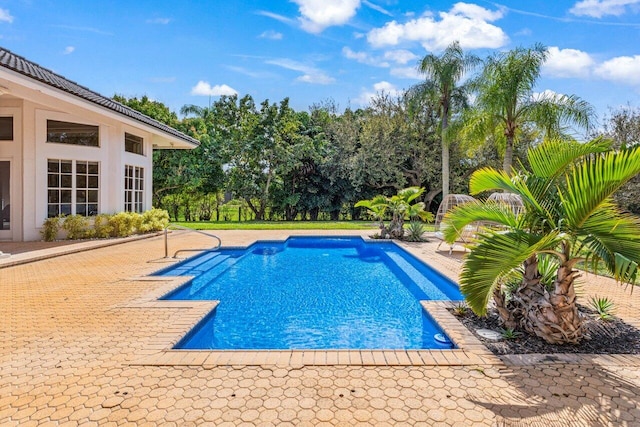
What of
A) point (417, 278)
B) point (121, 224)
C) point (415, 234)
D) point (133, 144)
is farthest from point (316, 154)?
point (417, 278)

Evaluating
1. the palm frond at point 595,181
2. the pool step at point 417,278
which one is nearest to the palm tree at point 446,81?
the pool step at point 417,278

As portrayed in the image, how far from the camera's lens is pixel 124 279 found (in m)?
7.12

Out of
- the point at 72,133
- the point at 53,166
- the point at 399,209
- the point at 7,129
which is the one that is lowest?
the point at 399,209

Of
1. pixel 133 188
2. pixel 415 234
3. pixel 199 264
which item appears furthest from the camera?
pixel 133 188

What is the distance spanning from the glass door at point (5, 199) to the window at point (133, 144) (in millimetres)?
3941

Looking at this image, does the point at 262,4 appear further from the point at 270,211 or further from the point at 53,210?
the point at 270,211

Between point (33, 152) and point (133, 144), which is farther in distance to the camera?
point (133, 144)

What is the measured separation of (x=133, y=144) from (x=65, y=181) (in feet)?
11.5

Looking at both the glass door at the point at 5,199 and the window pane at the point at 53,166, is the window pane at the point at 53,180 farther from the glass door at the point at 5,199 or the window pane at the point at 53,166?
the glass door at the point at 5,199

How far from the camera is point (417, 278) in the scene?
8.45m

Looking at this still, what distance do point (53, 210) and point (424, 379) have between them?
44.2ft

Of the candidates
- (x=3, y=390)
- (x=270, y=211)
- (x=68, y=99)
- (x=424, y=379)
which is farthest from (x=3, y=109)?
(x=270, y=211)

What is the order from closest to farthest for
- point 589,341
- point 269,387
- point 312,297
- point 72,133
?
point 269,387, point 589,341, point 312,297, point 72,133

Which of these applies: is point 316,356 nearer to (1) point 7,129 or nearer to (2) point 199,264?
(2) point 199,264
